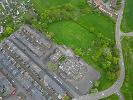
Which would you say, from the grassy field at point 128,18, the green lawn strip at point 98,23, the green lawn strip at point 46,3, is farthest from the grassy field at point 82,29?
the grassy field at point 128,18

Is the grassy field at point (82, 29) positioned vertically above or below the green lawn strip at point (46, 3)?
below

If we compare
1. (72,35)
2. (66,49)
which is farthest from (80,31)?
(66,49)

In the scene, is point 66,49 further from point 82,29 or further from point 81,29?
point 82,29

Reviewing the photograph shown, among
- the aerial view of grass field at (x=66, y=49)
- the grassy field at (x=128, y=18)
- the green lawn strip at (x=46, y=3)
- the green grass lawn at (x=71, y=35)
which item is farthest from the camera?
the green lawn strip at (x=46, y=3)

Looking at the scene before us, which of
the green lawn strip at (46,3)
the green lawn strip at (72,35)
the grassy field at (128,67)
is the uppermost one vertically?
the green lawn strip at (46,3)

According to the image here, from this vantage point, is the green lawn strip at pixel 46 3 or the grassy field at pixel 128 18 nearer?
the grassy field at pixel 128 18

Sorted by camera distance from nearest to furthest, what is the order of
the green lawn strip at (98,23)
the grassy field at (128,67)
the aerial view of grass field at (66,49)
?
the grassy field at (128,67)
the aerial view of grass field at (66,49)
the green lawn strip at (98,23)

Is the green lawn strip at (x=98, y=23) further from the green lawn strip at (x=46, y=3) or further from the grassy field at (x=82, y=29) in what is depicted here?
the green lawn strip at (x=46, y=3)
